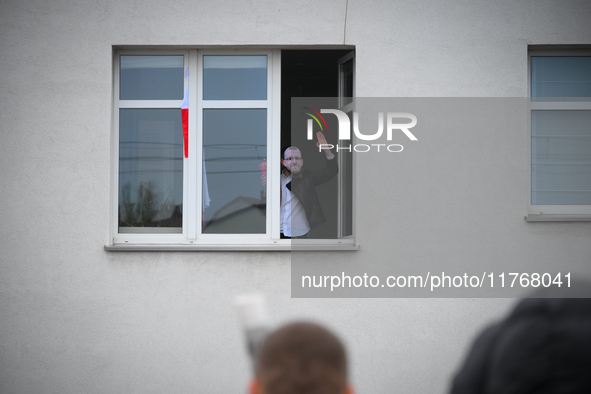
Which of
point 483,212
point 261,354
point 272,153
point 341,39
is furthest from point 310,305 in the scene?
point 261,354

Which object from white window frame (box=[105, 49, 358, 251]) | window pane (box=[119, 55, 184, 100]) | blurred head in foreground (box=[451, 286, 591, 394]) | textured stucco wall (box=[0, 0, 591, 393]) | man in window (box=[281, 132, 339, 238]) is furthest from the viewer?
man in window (box=[281, 132, 339, 238])

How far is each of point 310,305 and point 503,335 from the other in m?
3.27

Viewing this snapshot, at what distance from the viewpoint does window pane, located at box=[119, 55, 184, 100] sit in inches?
174

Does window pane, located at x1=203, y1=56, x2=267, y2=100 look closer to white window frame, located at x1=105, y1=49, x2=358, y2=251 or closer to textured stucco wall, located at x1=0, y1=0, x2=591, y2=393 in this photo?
white window frame, located at x1=105, y1=49, x2=358, y2=251

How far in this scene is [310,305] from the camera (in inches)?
165

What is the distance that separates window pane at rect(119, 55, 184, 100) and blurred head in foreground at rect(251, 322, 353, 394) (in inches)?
147

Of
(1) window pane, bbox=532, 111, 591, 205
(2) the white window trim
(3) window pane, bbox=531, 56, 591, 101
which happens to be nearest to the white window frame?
(2) the white window trim

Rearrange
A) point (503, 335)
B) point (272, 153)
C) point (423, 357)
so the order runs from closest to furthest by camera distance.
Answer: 1. point (503, 335)
2. point (423, 357)
3. point (272, 153)

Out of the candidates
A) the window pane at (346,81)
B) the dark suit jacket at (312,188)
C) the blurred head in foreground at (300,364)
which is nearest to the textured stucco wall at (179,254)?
the window pane at (346,81)

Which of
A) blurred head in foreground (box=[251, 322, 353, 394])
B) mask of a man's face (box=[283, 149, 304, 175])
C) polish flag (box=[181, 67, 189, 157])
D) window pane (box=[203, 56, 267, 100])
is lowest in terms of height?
blurred head in foreground (box=[251, 322, 353, 394])

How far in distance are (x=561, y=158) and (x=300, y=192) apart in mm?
2271

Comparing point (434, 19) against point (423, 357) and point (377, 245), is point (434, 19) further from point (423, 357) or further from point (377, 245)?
point (423, 357)

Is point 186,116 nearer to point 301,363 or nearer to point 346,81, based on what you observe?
point 346,81

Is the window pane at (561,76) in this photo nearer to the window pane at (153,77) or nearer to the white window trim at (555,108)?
the white window trim at (555,108)
